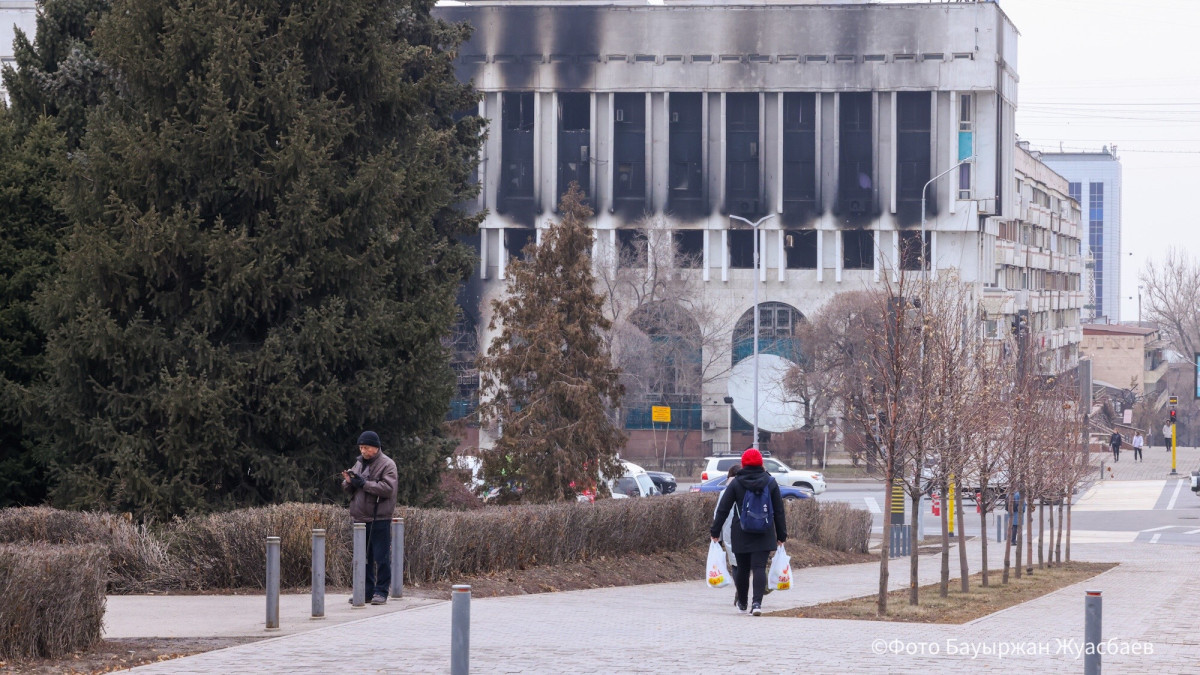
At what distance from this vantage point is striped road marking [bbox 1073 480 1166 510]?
5006 cm

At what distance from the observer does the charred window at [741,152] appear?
261 ft

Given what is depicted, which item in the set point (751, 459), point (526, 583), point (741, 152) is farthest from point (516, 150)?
point (751, 459)

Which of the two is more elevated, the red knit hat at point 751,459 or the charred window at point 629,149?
the charred window at point 629,149

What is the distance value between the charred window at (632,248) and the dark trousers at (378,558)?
60.6 m

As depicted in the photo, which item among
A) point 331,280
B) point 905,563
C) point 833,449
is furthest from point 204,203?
point 833,449

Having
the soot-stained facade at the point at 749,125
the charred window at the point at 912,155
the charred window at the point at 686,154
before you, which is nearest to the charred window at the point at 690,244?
the soot-stained facade at the point at 749,125

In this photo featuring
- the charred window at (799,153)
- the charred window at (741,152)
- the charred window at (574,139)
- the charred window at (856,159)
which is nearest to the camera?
the charred window at (856,159)

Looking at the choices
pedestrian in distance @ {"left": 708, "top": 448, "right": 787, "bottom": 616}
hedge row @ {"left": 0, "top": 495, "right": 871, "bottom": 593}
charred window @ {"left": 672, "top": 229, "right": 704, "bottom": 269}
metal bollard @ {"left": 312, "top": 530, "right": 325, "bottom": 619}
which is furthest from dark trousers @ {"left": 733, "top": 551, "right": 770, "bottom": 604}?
charred window @ {"left": 672, "top": 229, "right": 704, "bottom": 269}

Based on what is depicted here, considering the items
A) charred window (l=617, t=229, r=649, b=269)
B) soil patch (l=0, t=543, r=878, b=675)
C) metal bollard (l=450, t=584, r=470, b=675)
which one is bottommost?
soil patch (l=0, t=543, r=878, b=675)

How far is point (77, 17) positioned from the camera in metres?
22.7

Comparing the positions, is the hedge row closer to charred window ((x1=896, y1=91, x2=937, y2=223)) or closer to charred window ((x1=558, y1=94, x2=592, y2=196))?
charred window ((x1=558, y1=94, x2=592, y2=196))

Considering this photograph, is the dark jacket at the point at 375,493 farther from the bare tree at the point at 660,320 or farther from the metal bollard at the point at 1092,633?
the bare tree at the point at 660,320

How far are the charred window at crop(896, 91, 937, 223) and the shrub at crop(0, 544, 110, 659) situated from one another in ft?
235

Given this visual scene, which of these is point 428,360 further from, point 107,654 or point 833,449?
point 833,449
